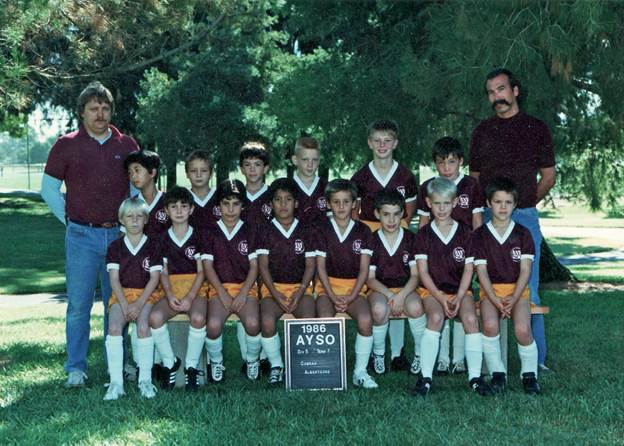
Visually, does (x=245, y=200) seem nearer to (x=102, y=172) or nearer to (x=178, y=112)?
(x=102, y=172)

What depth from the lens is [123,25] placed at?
838 cm

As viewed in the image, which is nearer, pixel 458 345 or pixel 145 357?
pixel 145 357

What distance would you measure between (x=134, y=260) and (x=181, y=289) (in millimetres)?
416

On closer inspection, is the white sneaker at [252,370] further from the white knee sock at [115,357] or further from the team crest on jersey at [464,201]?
the team crest on jersey at [464,201]

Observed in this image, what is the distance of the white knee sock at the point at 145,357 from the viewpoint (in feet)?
17.3

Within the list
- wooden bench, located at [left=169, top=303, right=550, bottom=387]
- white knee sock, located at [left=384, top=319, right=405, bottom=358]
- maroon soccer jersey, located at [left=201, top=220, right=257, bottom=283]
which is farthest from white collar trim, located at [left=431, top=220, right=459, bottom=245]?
maroon soccer jersey, located at [left=201, top=220, right=257, bottom=283]

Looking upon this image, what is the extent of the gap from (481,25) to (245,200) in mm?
2429

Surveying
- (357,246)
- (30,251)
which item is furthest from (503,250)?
(30,251)

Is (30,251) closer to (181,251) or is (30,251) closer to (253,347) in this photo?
(181,251)

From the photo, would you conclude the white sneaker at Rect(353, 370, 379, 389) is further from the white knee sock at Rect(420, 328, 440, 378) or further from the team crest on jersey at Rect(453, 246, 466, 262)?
the team crest on jersey at Rect(453, 246, 466, 262)

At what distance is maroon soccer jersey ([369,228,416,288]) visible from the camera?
5.74 m

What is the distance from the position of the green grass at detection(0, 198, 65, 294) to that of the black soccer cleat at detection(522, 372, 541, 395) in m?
10.7

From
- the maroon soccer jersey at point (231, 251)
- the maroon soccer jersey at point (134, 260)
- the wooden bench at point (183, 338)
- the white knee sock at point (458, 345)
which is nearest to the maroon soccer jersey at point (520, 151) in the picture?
the wooden bench at point (183, 338)

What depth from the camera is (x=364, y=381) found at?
535 centimetres
